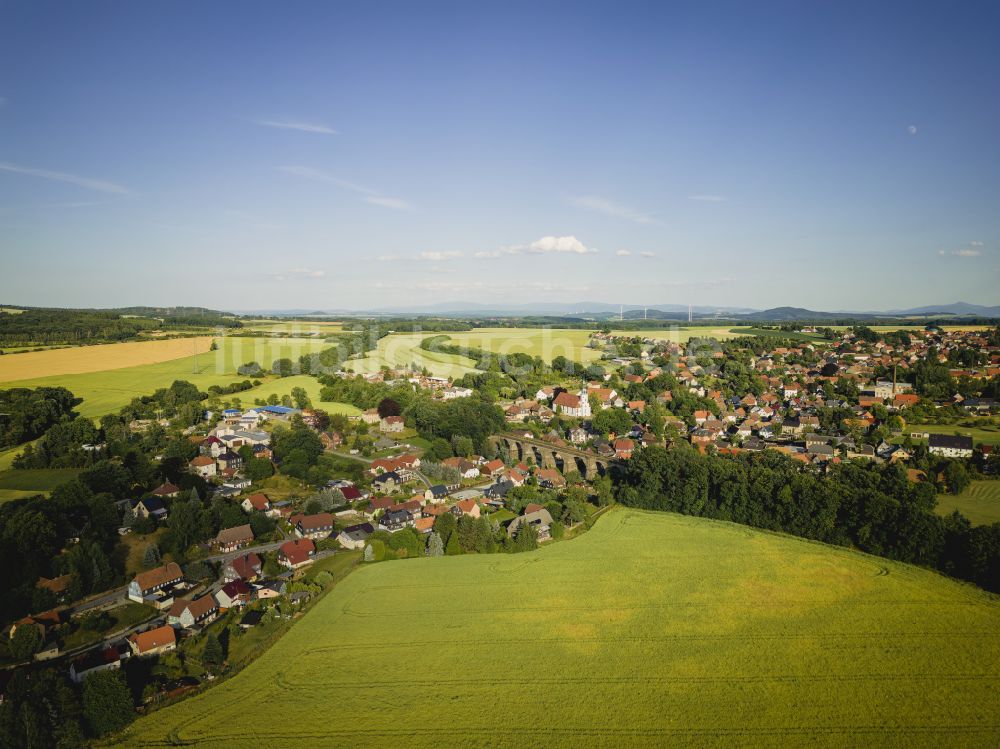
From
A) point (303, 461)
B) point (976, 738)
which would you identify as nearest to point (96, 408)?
point (303, 461)

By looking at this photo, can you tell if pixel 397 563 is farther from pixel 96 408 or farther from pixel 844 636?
pixel 96 408

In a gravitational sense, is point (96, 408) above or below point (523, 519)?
above

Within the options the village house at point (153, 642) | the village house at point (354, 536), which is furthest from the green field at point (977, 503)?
the village house at point (153, 642)

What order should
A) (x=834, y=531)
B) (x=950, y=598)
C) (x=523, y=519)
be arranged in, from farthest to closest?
(x=523, y=519), (x=834, y=531), (x=950, y=598)

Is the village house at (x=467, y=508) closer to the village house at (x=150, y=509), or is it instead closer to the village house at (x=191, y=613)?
the village house at (x=191, y=613)

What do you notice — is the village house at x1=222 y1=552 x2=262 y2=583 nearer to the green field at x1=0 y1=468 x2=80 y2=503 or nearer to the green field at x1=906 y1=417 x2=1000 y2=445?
the green field at x1=0 y1=468 x2=80 y2=503

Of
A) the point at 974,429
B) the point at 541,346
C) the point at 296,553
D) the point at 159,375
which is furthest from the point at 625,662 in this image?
the point at 541,346

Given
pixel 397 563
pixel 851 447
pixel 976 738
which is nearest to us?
pixel 976 738

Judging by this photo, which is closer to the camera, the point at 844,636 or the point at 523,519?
the point at 844,636
